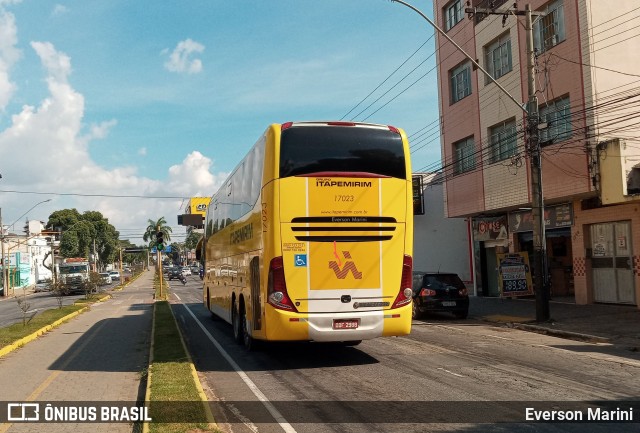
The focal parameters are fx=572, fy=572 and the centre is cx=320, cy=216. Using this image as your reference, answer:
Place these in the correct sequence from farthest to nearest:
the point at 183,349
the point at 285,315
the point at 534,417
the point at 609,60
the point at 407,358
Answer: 1. the point at 609,60
2. the point at 183,349
3. the point at 407,358
4. the point at 285,315
5. the point at 534,417

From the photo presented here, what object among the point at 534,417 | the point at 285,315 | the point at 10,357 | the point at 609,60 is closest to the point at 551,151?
the point at 609,60

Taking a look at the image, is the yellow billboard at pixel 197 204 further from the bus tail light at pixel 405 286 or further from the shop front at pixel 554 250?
the bus tail light at pixel 405 286

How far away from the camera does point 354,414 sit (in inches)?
276

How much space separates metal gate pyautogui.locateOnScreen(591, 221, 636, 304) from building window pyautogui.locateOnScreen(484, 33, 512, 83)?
775cm

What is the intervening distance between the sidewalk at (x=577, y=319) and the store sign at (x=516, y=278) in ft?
1.82

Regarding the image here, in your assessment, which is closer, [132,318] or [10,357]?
[10,357]

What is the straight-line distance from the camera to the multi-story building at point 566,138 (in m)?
18.5

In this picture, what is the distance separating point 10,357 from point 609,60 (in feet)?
63.6

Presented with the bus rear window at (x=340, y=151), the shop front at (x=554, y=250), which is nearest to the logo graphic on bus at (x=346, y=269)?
the bus rear window at (x=340, y=151)

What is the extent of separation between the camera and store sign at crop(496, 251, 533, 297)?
2275cm

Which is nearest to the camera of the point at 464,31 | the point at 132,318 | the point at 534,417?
the point at 534,417

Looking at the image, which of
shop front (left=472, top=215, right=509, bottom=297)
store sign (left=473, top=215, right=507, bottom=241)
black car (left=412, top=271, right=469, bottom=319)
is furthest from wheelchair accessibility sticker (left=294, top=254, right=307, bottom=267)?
shop front (left=472, top=215, right=509, bottom=297)

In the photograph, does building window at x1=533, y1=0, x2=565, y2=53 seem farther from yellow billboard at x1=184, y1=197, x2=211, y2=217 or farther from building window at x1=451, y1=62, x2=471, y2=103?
yellow billboard at x1=184, y1=197, x2=211, y2=217

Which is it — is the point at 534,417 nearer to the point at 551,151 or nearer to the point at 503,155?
the point at 551,151
